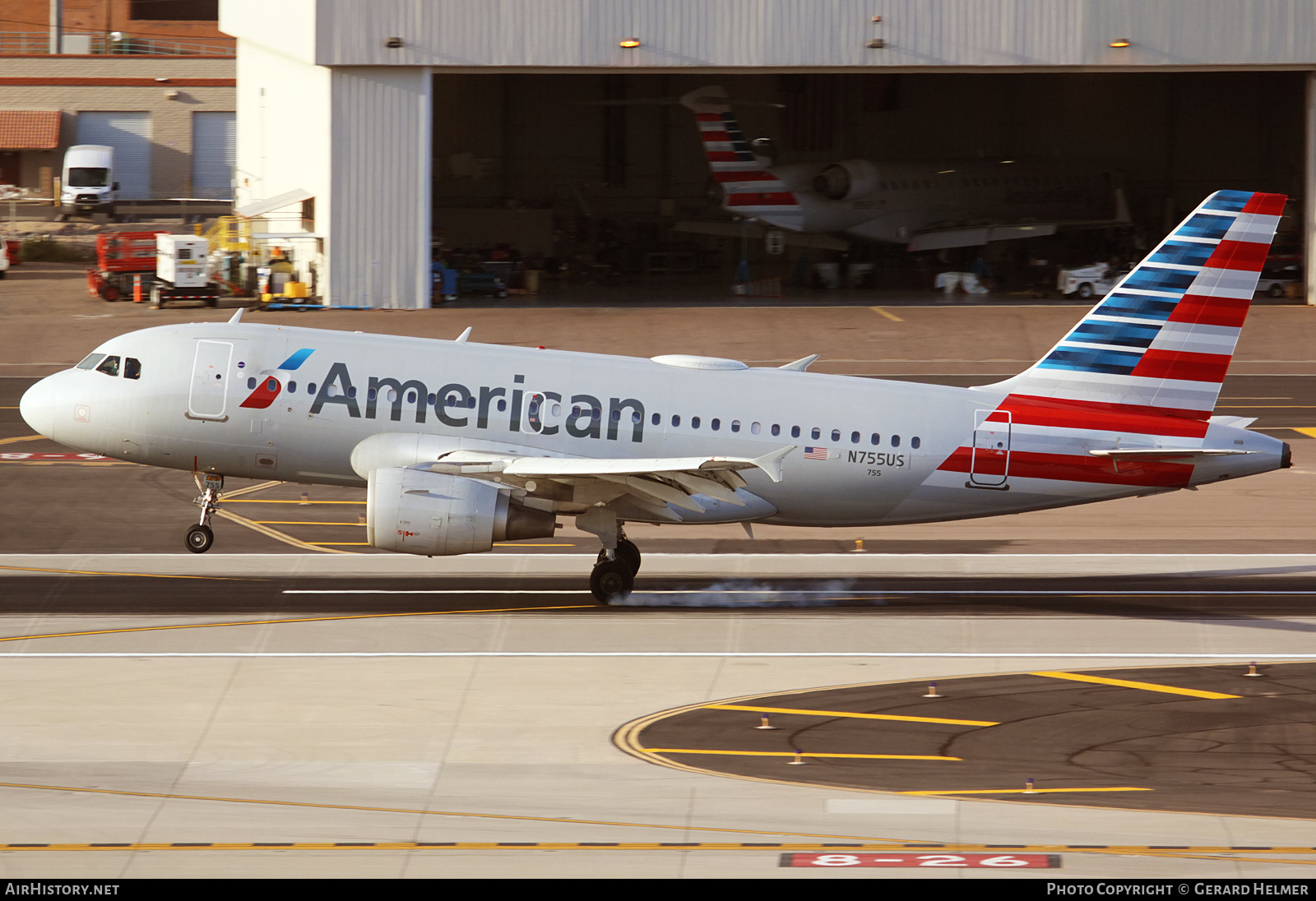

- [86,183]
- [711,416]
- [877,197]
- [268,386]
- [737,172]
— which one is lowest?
[711,416]

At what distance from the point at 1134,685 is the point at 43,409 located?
21.1 m

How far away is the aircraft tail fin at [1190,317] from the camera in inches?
1227

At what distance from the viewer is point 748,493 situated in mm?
30703

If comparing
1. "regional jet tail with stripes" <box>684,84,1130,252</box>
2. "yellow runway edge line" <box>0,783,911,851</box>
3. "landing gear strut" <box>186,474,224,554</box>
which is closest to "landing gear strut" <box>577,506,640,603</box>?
A: "landing gear strut" <box>186,474,224,554</box>

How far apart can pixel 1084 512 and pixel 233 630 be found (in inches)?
881

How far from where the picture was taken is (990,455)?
3106cm

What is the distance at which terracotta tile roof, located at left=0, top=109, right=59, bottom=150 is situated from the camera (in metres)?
109

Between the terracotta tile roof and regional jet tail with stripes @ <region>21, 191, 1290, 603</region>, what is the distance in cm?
8602

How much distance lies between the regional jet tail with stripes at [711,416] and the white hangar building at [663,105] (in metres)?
35.4

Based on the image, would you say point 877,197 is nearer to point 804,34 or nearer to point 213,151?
point 804,34

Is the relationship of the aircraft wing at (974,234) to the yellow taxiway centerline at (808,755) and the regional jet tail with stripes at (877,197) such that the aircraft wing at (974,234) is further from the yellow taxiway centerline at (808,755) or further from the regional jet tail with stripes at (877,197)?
the yellow taxiway centerline at (808,755)

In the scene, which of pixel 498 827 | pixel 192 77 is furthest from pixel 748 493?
pixel 192 77

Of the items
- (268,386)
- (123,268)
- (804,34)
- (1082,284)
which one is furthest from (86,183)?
(268,386)
